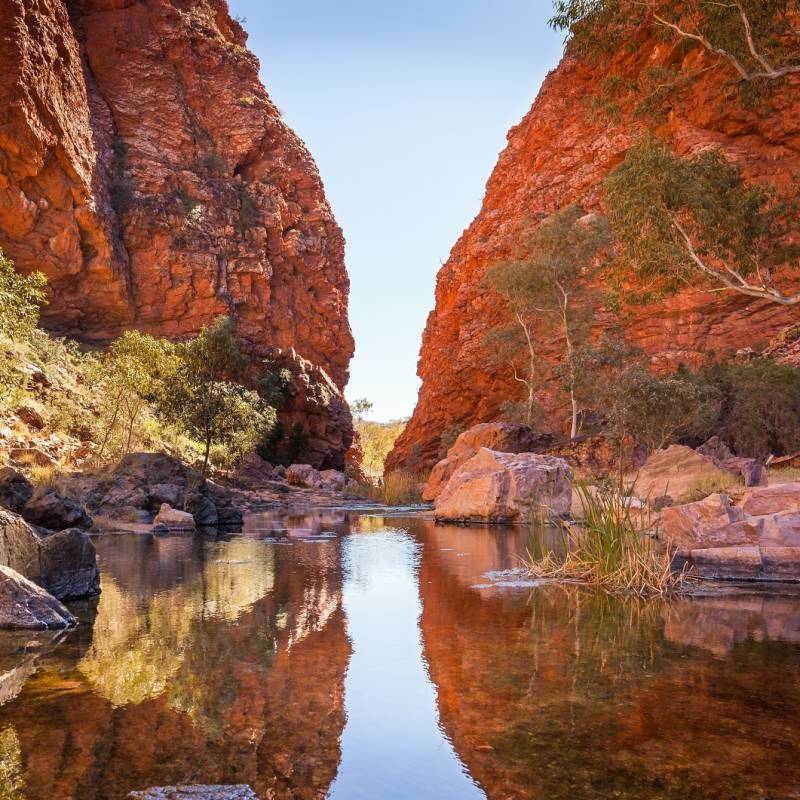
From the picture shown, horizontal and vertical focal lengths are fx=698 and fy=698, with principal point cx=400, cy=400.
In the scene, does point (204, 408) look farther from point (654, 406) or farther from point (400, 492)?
point (654, 406)

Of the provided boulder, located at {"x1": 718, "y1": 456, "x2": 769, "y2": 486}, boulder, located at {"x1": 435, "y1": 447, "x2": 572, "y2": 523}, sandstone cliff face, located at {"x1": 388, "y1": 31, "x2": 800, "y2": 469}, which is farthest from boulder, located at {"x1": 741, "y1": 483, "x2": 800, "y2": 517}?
sandstone cliff face, located at {"x1": 388, "y1": 31, "x2": 800, "y2": 469}

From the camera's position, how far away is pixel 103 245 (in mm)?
37719

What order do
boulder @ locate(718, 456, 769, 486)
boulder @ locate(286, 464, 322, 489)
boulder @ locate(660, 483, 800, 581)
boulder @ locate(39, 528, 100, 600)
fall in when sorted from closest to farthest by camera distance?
boulder @ locate(39, 528, 100, 600), boulder @ locate(660, 483, 800, 581), boulder @ locate(718, 456, 769, 486), boulder @ locate(286, 464, 322, 489)

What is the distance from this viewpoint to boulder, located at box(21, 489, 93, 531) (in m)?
8.99

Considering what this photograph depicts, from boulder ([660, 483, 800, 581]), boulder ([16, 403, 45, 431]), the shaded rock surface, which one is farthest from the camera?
boulder ([16, 403, 45, 431])

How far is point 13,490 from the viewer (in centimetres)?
961

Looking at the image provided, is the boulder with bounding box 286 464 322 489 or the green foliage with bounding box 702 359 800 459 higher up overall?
the green foliage with bounding box 702 359 800 459

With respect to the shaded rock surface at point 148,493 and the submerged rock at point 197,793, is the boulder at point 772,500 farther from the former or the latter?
the shaded rock surface at point 148,493

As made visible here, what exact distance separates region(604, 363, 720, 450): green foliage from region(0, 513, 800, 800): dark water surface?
14327 millimetres

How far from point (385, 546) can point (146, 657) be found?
6591 millimetres

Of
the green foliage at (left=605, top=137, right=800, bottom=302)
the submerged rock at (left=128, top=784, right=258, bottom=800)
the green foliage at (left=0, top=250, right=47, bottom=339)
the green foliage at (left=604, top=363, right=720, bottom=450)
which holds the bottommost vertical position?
the submerged rock at (left=128, top=784, right=258, bottom=800)

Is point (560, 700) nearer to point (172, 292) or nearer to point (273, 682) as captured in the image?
point (273, 682)

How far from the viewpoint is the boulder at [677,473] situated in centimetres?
1479

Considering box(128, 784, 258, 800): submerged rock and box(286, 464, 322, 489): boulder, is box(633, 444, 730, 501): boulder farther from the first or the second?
box(286, 464, 322, 489): boulder
